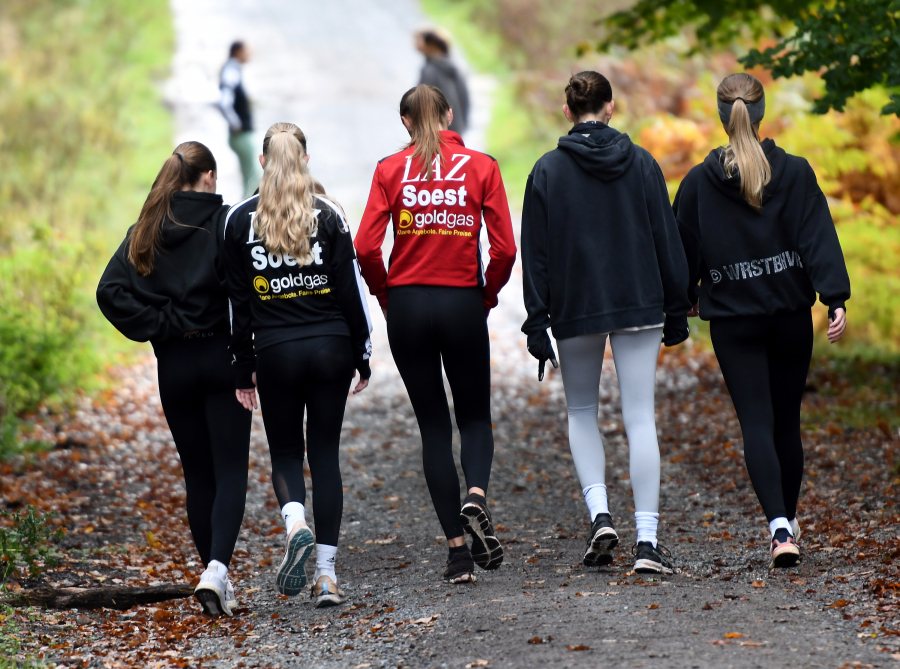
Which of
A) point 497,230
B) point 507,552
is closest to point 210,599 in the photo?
point 507,552

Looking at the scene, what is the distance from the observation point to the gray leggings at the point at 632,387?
485 centimetres

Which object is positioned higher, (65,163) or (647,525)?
(65,163)

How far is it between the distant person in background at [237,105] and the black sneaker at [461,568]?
29.5 feet

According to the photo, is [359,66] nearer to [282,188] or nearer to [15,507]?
[15,507]

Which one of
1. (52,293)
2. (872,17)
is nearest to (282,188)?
(872,17)

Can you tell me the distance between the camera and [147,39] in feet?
70.2

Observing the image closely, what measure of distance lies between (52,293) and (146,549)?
16.0 feet

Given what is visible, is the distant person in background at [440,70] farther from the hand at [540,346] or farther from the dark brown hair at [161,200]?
the hand at [540,346]

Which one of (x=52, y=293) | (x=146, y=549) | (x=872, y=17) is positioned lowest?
(x=146, y=549)

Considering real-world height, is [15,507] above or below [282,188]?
below

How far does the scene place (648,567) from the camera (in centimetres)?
474

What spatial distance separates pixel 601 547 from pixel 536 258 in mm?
1397

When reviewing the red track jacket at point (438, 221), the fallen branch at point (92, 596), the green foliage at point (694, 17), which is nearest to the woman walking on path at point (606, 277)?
the red track jacket at point (438, 221)

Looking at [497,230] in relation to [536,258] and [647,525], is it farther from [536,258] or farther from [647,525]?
[647,525]
